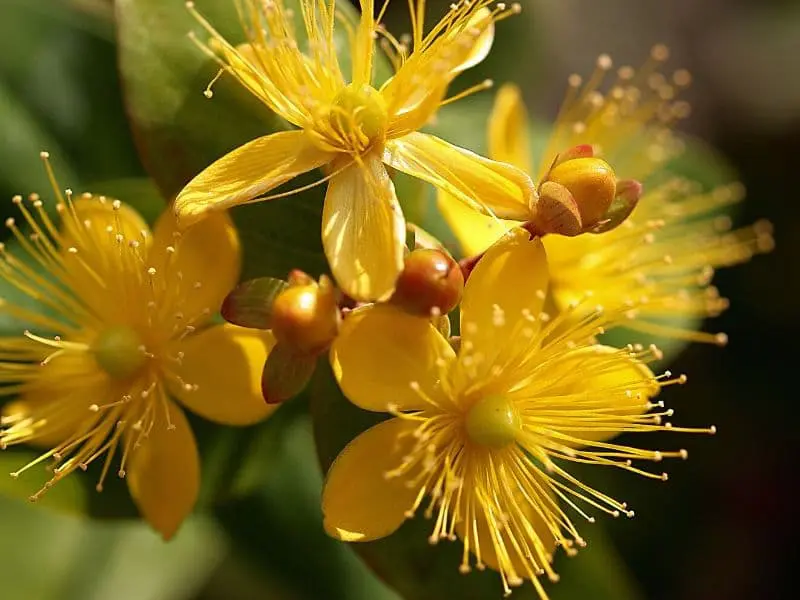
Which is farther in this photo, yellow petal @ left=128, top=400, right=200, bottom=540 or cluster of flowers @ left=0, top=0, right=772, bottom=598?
yellow petal @ left=128, top=400, right=200, bottom=540

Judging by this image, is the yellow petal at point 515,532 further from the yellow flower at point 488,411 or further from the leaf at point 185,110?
the leaf at point 185,110

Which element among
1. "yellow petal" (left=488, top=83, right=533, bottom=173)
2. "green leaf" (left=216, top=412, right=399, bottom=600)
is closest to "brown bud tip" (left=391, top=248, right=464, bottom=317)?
"yellow petal" (left=488, top=83, right=533, bottom=173)

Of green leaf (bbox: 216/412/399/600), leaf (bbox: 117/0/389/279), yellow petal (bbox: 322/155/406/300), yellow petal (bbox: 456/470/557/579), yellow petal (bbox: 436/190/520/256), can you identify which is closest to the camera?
yellow petal (bbox: 322/155/406/300)

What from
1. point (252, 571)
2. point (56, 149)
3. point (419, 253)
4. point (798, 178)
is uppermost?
point (419, 253)

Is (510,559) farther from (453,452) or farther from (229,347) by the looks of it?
(229,347)

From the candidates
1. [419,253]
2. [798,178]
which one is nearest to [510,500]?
[419,253]

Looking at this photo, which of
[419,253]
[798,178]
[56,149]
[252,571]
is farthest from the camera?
[798,178]

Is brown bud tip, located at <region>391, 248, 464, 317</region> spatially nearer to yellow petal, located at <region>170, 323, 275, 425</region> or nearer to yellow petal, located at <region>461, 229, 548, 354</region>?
yellow petal, located at <region>461, 229, 548, 354</region>
